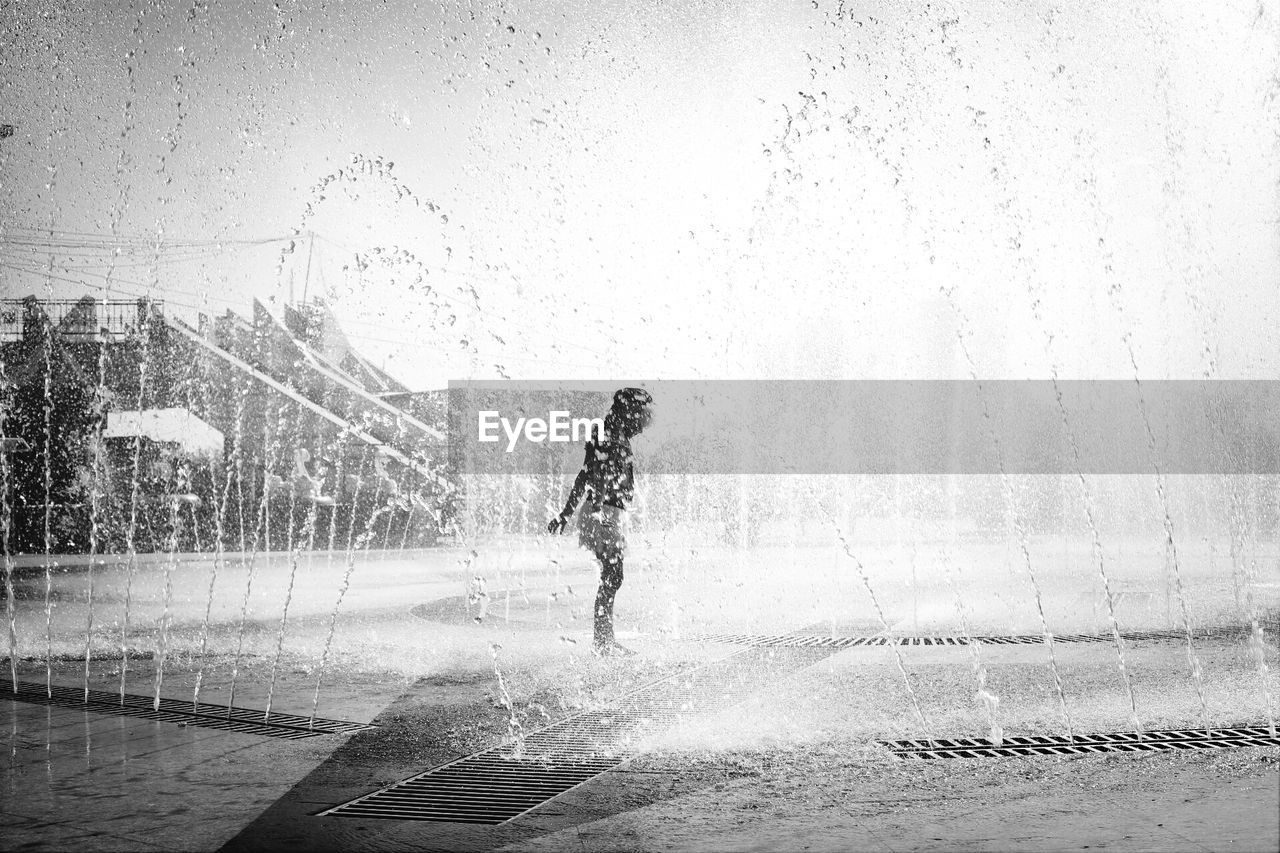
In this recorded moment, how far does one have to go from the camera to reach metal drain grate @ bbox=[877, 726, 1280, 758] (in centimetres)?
423

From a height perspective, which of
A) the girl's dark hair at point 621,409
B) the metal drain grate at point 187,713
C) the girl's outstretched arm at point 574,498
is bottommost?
the metal drain grate at point 187,713

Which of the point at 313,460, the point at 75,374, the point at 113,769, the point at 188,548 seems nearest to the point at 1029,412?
the point at 313,460

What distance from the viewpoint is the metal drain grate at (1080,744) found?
4.23 meters

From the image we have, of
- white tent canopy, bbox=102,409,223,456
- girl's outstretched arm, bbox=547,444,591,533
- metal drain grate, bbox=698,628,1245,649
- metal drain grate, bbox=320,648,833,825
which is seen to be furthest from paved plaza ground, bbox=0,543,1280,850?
white tent canopy, bbox=102,409,223,456

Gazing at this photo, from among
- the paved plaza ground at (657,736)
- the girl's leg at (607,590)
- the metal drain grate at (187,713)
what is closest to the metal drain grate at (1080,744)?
the paved plaza ground at (657,736)

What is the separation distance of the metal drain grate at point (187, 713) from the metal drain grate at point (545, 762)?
974 millimetres

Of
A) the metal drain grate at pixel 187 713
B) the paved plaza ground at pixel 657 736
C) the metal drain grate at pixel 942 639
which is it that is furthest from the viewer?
the metal drain grate at pixel 942 639

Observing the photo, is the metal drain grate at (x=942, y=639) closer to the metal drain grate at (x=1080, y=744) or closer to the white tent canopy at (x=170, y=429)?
the metal drain grate at (x=1080, y=744)

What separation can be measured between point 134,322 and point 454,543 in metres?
Result: 8.31

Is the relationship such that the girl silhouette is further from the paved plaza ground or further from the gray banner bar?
the gray banner bar

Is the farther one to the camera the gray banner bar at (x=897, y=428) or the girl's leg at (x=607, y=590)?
the gray banner bar at (x=897, y=428)

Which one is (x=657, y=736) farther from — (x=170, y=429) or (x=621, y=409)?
(x=170, y=429)

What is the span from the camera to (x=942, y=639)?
7.79 metres

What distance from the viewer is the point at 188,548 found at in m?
21.5
